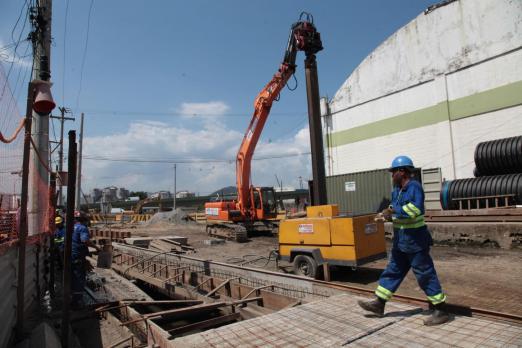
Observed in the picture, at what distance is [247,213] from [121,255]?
6.39m

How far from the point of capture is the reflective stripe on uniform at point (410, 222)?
3938mm

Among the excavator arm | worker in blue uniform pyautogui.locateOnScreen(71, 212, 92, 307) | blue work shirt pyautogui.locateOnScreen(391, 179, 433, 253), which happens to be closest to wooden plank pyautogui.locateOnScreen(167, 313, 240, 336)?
blue work shirt pyautogui.locateOnScreen(391, 179, 433, 253)

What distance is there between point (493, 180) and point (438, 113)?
6139 millimetres

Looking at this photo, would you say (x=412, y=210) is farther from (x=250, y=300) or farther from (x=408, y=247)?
(x=250, y=300)

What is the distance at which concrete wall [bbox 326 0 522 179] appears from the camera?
1636 cm

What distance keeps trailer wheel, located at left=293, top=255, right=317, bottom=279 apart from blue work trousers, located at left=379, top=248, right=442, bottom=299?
12.5ft

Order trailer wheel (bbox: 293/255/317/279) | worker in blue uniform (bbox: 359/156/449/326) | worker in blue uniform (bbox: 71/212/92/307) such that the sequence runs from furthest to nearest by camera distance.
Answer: trailer wheel (bbox: 293/255/317/279) < worker in blue uniform (bbox: 71/212/92/307) < worker in blue uniform (bbox: 359/156/449/326)

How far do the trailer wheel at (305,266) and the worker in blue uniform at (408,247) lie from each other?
3718 mm

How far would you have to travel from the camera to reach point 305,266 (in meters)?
8.27

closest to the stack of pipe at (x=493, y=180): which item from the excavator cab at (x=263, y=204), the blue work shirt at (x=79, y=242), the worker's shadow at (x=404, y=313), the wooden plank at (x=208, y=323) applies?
the excavator cab at (x=263, y=204)

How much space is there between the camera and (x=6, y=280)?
160 inches

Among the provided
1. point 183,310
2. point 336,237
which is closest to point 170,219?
point 336,237

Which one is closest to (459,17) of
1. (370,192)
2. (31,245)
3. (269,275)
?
(370,192)

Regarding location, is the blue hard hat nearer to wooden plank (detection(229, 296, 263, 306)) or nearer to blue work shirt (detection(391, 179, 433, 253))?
blue work shirt (detection(391, 179, 433, 253))
